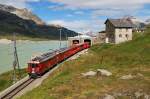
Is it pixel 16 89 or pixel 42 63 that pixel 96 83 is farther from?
pixel 42 63

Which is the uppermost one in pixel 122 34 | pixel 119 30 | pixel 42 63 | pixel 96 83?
pixel 119 30

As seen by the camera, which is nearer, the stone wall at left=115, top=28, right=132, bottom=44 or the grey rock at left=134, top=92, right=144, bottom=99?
the grey rock at left=134, top=92, right=144, bottom=99

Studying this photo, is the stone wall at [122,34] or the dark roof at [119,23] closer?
the stone wall at [122,34]

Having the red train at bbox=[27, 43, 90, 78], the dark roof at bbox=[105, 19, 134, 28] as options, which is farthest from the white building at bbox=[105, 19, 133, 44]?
the red train at bbox=[27, 43, 90, 78]

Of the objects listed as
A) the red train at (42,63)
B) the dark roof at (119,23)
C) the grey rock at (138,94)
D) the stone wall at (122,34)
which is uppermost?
the dark roof at (119,23)

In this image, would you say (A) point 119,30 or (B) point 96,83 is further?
(A) point 119,30

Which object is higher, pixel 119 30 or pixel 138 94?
pixel 119 30

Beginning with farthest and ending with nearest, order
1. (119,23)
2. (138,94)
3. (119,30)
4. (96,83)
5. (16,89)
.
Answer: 1. (119,23)
2. (119,30)
3. (16,89)
4. (96,83)
5. (138,94)

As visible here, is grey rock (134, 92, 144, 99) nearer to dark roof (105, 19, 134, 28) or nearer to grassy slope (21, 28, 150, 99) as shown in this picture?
grassy slope (21, 28, 150, 99)

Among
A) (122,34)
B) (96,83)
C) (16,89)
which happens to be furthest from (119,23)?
(96,83)

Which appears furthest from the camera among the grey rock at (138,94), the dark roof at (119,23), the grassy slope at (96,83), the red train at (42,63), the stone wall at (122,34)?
the dark roof at (119,23)

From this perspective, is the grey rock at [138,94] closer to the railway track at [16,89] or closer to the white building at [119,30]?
the railway track at [16,89]

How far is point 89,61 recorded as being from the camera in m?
72.3

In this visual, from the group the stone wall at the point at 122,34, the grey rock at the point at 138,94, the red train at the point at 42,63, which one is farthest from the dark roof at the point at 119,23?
the grey rock at the point at 138,94
